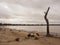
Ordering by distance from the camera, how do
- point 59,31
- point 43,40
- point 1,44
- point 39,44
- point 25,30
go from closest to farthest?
1. point 1,44
2. point 39,44
3. point 43,40
4. point 59,31
5. point 25,30

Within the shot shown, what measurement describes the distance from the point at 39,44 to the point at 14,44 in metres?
1.61

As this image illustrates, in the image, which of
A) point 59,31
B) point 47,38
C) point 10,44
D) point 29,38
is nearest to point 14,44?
point 10,44

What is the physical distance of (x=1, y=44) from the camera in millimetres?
11180

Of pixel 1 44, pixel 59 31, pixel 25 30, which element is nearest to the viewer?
pixel 1 44

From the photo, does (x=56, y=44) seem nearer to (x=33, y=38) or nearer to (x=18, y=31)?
(x=33, y=38)

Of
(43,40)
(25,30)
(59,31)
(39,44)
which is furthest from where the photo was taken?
(25,30)

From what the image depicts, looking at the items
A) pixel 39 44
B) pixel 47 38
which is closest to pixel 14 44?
pixel 39 44

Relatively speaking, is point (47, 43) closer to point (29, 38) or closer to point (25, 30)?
point (29, 38)

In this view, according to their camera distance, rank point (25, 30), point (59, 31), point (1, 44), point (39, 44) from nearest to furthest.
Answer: point (1, 44)
point (39, 44)
point (59, 31)
point (25, 30)

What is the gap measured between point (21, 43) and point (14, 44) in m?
0.67

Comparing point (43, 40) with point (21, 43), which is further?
point (43, 40)

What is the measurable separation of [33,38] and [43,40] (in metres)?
0.80

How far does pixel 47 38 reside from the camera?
46.5 feet

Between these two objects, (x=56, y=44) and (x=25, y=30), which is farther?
(x=25, y=30)
